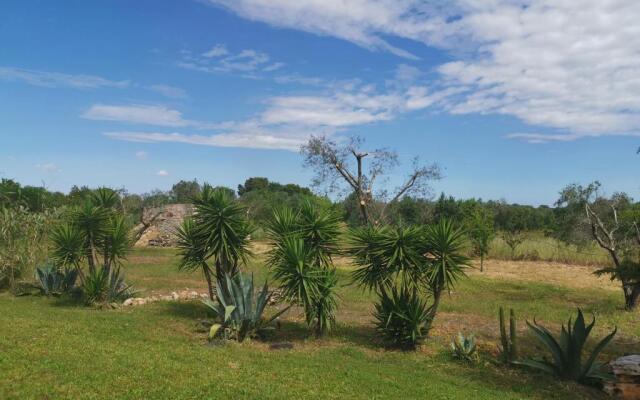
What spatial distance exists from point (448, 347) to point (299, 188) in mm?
64733

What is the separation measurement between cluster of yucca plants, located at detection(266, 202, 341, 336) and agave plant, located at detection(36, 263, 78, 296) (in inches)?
285

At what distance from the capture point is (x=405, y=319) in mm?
9695

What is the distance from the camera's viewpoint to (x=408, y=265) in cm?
966

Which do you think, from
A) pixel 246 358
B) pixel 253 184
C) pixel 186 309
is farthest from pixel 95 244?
pixel 253 184

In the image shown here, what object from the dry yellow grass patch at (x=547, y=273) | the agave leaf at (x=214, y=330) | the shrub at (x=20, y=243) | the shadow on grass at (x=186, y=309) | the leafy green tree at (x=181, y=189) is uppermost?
the leafy green tree at (x=181, y=189)

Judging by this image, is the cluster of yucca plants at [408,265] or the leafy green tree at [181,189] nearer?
the cluster of yucca plants at [408,265]

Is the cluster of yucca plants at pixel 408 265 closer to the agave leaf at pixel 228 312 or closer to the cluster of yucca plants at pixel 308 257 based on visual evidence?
the cluster of yucca plants at pixel 308 257

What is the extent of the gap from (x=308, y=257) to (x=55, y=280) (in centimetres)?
869

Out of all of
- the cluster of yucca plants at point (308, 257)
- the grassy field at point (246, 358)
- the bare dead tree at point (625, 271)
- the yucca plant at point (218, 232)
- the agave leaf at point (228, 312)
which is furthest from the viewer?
the yucca plant at point (218, 232)

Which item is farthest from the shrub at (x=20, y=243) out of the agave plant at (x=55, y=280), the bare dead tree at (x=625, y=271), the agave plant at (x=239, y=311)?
the bare dead tree at (x=625, y=271)

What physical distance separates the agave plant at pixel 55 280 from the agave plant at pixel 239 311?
6.15 metres

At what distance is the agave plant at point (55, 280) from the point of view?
14.2 m

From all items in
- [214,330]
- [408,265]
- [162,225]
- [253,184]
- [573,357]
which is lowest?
[214,330]

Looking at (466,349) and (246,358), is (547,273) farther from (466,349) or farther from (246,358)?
(246,358)
